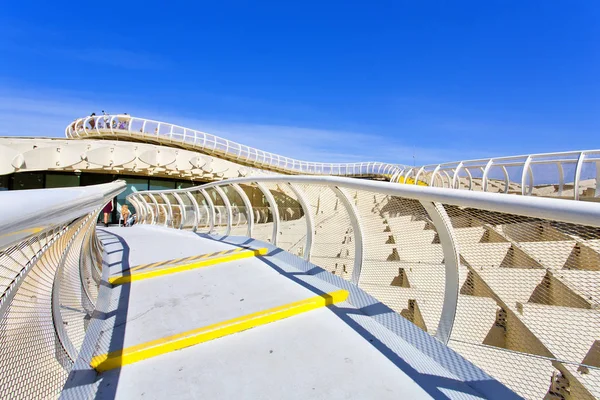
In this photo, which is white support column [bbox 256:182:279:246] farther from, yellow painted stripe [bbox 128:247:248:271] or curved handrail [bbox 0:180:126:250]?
curved handrail [bbox 0:180:126:250]

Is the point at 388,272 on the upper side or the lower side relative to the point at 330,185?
lower

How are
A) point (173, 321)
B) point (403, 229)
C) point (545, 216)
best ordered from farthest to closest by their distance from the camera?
point (403, 229)
point (173, 321)
point (545, 216)

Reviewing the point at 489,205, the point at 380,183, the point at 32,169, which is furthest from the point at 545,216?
the point at 32,169

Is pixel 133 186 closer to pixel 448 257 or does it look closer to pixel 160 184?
pixel 160 184

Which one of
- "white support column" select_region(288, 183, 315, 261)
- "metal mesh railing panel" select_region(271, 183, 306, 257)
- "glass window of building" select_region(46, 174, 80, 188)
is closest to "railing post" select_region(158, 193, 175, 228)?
"metal mesh railing panel" select_region(271, 183, 306, 257)

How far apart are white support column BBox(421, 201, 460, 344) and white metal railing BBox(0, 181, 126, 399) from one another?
177 cm

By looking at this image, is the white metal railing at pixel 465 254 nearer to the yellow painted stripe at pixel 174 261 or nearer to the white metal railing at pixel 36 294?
the yellow painted stripe at pixel 174 261

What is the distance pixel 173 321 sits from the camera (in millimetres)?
2287

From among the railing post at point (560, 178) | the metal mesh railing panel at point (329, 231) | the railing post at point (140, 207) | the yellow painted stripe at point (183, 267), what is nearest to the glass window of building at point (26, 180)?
the railing post at point (140, 207)

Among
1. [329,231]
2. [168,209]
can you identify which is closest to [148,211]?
[168,209]

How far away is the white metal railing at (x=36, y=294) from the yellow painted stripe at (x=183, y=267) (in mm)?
1347

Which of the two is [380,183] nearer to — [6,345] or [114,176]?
[6,345]

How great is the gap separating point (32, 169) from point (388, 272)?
63.8 feet

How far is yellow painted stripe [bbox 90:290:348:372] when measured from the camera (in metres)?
1.79
